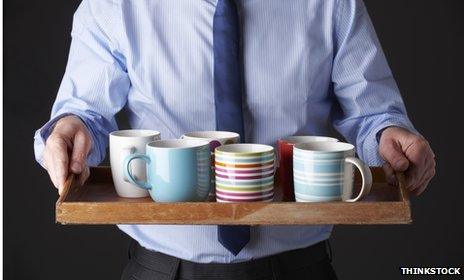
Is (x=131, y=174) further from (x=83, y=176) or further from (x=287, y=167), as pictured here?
(x=287, y=167)

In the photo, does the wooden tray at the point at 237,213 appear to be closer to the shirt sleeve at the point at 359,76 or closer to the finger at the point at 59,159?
the finger at the point at 59,159

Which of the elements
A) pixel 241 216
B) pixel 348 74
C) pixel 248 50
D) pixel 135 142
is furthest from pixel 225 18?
pixel 241 216

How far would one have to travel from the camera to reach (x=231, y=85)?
171cm

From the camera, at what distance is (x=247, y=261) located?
1713 mm

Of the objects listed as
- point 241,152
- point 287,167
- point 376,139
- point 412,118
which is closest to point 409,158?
point 376,139

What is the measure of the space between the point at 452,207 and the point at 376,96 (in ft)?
5.12

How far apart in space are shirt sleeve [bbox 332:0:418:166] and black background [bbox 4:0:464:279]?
1.37 m

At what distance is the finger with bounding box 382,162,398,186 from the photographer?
4.96 feet

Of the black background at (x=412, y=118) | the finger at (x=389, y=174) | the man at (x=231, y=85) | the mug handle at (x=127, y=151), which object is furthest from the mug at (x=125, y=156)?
the black background at (x=412, y=118)

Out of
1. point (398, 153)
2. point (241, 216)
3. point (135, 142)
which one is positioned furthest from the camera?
point (398, 153)

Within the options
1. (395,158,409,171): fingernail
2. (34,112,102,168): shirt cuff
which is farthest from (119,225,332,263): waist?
A: (395,158,409,171): fingernail

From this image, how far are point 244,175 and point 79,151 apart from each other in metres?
0.34

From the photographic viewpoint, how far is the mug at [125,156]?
4.78 feet

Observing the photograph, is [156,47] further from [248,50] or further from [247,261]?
[247,261]
